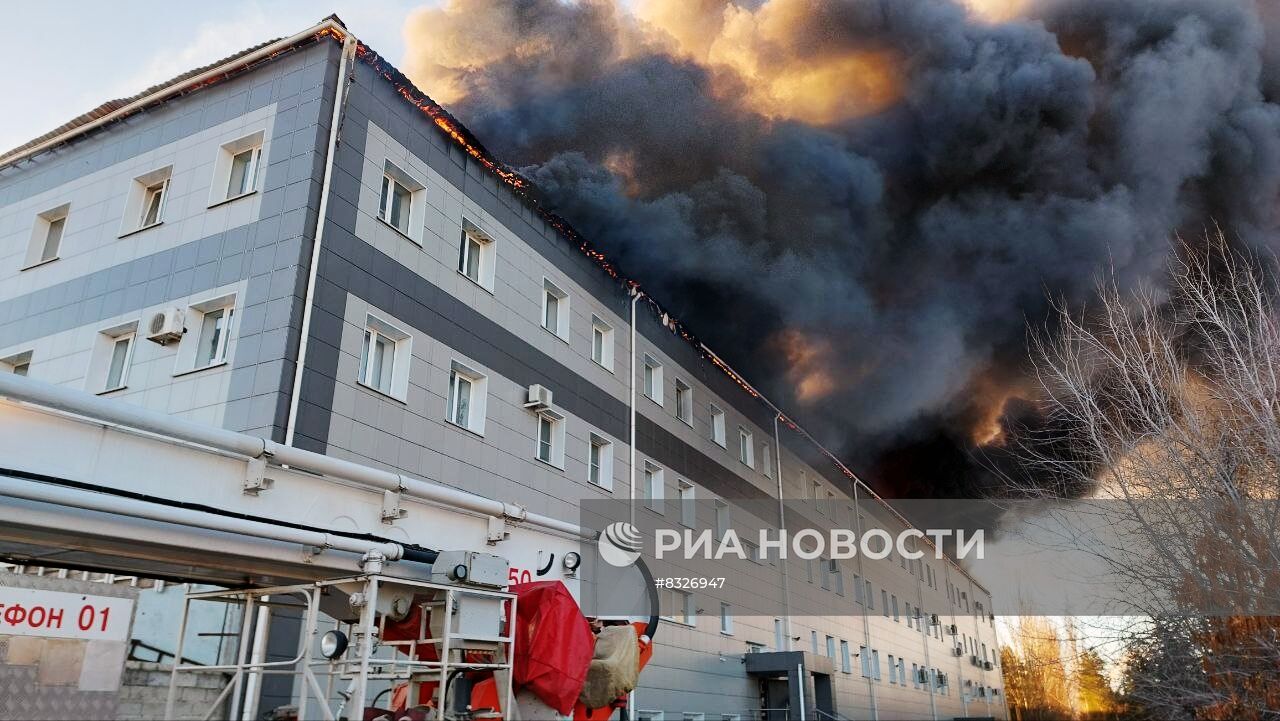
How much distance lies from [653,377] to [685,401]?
6.42 feet

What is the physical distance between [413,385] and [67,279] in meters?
7.06

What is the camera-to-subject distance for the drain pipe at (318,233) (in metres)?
12.7

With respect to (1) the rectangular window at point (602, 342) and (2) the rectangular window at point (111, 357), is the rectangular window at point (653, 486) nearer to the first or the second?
(1) the rectangular window at point (602, 342)

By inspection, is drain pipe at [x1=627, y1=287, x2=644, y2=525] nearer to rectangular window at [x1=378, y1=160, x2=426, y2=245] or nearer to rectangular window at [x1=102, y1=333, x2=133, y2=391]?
rectangular window at [x1=378, y1=160, x2=426, y2=245]

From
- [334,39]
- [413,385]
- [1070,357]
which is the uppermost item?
[334,39]

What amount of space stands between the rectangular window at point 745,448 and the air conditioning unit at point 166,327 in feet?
61.9

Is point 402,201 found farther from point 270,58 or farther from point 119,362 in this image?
point 119,362

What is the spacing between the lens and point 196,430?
5.61 meters

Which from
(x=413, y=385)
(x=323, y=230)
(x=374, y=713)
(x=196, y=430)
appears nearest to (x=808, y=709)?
(x=413, y=385)

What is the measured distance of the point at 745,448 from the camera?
30.1 meters

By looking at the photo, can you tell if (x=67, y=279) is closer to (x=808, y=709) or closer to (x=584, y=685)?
(x=584, y=685)

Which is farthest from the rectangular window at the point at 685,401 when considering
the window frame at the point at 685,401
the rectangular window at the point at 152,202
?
the rectangular window at the point at 152,202

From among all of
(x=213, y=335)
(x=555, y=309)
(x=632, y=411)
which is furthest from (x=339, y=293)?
(x=632, y=411)

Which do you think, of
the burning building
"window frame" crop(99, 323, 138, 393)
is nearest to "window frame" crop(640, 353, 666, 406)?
the burning building
